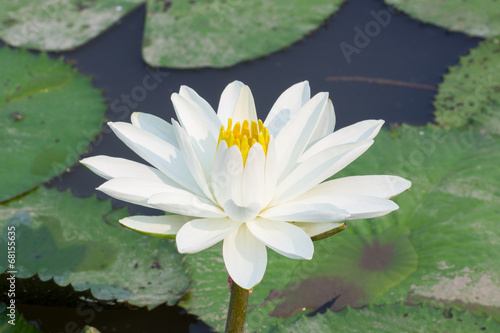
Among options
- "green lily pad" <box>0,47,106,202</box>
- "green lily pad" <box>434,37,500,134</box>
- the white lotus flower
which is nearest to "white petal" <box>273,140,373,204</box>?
the white lotus flower

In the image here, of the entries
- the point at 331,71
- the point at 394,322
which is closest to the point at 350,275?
the point at 394,322

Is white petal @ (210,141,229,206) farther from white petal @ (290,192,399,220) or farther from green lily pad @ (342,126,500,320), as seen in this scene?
green lily pad @ (342,126,500,320)

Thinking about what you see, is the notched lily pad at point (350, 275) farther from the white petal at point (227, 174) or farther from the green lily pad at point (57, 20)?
the green lily pad at point (57, 20)

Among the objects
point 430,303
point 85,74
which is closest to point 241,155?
point 430,303

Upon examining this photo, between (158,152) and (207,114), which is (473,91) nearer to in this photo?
(207,114)

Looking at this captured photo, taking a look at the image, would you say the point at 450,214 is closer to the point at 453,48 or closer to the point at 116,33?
the point at 453,48
